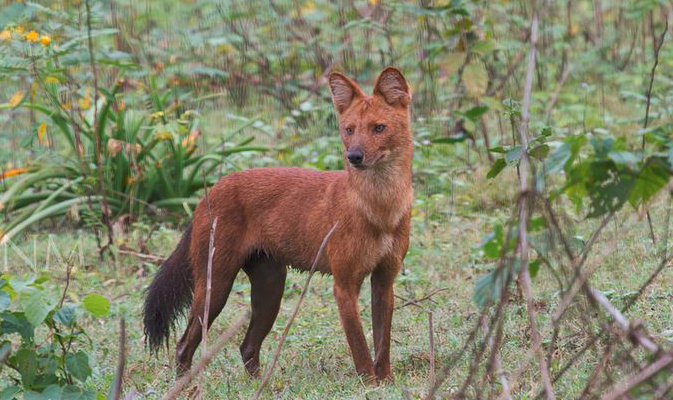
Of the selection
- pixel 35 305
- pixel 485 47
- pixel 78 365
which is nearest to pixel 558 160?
pixel 35 305

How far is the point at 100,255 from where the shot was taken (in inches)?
275

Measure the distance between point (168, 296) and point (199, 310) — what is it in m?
0.21

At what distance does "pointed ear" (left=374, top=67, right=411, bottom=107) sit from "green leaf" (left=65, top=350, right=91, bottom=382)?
1.87 meters

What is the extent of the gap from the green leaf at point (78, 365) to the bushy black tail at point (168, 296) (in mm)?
1361

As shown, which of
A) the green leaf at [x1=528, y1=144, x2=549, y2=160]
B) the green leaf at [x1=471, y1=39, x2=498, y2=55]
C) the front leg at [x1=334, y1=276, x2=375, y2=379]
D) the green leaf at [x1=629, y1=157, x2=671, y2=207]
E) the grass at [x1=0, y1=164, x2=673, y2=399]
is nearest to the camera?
the green leaf at [x1=629, y1=157, x2=671, y2=207]

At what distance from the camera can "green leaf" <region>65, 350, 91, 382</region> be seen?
353cm

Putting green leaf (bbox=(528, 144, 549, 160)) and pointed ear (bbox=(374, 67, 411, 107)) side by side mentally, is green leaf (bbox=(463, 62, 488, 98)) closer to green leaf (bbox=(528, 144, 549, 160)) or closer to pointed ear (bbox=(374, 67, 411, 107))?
pointed ear (bbox=(374, 67, 411, 107))

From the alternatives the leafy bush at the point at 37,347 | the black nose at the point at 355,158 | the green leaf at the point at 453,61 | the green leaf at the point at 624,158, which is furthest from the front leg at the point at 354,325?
the green leaf at the point at 624,158

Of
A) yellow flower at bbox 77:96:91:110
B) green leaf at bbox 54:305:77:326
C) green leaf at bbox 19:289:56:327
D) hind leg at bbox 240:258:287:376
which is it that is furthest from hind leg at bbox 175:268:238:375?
yellow flower at bbox 77:96:91:110

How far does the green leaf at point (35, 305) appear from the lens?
319 cm

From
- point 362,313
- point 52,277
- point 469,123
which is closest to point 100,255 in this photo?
point 52,277

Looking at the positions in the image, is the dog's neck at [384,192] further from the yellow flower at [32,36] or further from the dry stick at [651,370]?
the yellow flower at [32,36]

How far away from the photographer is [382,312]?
4.59 m

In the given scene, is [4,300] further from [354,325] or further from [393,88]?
[393,88]
